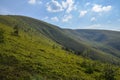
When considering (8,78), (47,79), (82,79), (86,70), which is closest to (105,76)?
(86,70)

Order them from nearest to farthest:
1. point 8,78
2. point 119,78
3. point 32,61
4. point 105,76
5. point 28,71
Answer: point 8,78 < point 28,71 < point 32,61 < point 105,76 < point 119,78

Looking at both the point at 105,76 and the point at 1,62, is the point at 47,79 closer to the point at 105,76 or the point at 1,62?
the point at 1,62

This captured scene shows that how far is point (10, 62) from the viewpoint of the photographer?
130 feet

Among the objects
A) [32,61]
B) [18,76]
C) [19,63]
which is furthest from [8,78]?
[32,61]

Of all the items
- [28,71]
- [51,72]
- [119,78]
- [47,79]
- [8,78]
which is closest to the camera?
[8,78]

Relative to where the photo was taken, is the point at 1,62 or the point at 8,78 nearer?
the point at 8,78

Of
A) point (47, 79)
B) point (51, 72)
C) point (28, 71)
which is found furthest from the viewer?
point (51, 72)

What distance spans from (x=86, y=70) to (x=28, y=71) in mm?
16317

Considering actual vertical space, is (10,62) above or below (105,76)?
above

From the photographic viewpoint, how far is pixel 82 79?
135 ft

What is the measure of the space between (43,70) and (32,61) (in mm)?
4429

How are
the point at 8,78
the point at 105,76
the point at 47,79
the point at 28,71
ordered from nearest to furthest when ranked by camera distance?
the point at 8,78, the point at 47,79, the point at 28,71, the point at 105,76

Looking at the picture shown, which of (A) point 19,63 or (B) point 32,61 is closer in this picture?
(A) point 19,63

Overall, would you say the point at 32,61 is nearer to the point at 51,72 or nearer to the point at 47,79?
the point at 51,72
